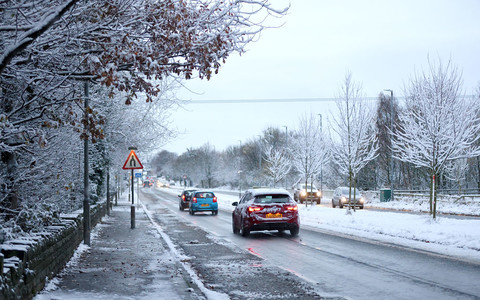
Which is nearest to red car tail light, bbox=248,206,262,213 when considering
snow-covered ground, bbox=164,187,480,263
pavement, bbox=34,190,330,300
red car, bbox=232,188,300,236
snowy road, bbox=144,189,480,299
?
red car, bbox=232,188,300,236

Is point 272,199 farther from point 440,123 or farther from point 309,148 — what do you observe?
point 309,148

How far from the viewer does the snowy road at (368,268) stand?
8.89 m

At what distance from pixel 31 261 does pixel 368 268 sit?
6.88 metres

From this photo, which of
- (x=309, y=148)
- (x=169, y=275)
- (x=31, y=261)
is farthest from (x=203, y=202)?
(x=31, y=261)

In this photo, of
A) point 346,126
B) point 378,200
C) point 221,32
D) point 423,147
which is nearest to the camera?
point 221,32

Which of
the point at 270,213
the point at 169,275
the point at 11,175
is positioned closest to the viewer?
the point at 11,175

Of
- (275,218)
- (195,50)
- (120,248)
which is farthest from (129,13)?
(275,218)

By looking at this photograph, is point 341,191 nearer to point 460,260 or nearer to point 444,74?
point 444,74

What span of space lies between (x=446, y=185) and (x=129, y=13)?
53.6m

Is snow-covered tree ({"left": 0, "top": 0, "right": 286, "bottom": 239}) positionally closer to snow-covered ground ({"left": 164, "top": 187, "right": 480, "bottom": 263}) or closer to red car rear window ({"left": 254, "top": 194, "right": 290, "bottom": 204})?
snow-covered ground ({"left": 164, "top": 187, "right": 480, "bottom": 263})

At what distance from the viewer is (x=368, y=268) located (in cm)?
1140

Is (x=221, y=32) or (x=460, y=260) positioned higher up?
(x=221, y=32)

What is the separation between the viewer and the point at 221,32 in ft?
27.2

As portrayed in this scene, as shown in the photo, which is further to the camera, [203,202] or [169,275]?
[203,202]
